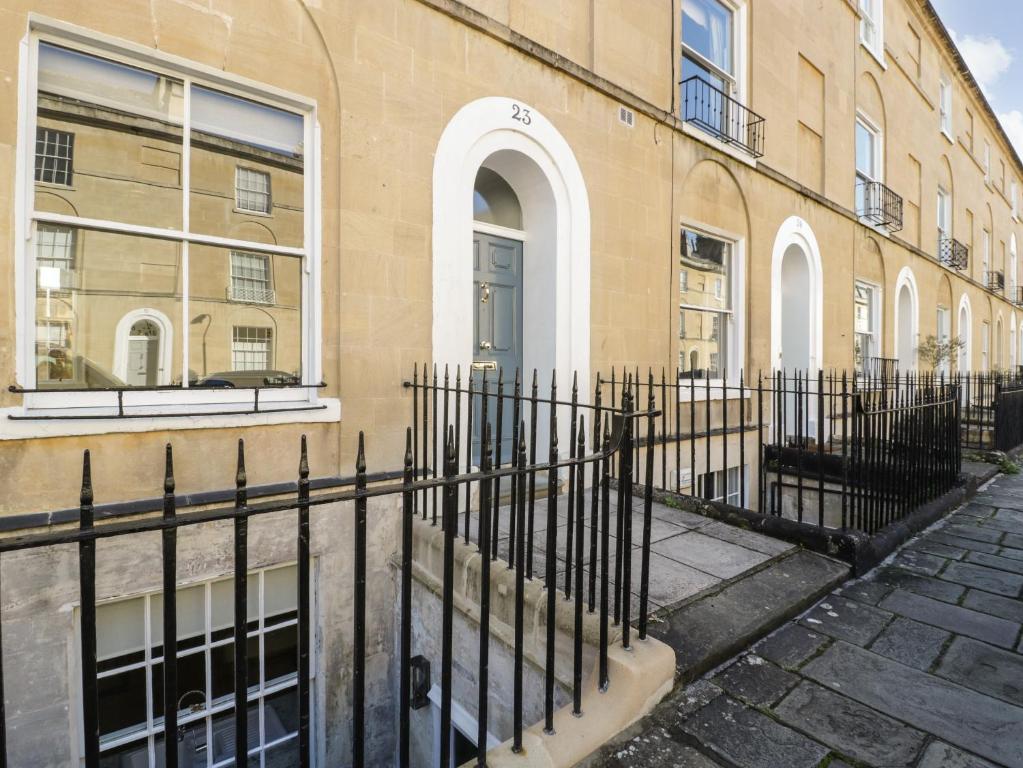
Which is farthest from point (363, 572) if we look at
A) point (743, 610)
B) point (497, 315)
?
point (497, 315)

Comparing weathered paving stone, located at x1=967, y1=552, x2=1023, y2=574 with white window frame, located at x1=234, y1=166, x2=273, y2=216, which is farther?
weathered paving stone, located at x1=967, y1=552, x2=1023, y2=574

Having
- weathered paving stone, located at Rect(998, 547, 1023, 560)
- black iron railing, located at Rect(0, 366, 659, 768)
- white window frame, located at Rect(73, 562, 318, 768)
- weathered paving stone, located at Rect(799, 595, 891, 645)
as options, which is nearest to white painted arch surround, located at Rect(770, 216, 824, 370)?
weathered paving stone, located at Rect(998, 547, 1023, 560)

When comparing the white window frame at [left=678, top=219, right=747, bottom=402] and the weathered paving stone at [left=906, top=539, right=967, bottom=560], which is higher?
the white window frame at [left=678, top=219, right=747, bottom=402]

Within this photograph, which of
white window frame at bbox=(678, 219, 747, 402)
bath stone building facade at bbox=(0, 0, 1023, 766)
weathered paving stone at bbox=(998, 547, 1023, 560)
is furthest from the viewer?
white window frame at bbox=(678, 219, 747, 402)

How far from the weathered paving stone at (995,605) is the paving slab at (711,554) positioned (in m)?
1.15

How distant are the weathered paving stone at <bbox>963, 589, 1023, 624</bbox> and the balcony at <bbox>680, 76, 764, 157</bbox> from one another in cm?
560

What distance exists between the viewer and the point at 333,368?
3.81 meters

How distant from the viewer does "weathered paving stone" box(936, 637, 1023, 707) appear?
8.05ft

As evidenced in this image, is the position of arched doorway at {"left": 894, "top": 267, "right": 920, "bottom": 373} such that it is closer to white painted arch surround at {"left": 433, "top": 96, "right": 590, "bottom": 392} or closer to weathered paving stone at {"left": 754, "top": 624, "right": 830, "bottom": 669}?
white painted arch surround at {"left": 433, "top": 96, "right": 590, "bottom": 392}

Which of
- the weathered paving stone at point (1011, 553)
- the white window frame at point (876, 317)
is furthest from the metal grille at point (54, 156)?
the white window frame at point (876, 317)

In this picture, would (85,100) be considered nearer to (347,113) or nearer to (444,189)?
(347,113)

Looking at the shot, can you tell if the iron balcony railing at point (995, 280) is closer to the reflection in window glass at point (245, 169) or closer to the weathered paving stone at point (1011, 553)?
the weathered paving stone at point (1011, 553)

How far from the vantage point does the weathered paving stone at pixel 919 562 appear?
3768 mm

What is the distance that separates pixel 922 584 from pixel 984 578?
1.70ft
